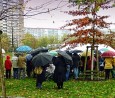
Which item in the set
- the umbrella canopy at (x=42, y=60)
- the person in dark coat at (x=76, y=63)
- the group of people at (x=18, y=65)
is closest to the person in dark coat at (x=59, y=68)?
the umbrella canopy at (x=42, y=60)

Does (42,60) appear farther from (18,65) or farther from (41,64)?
(18,65)

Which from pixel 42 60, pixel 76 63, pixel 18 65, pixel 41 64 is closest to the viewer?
pixel 41 64

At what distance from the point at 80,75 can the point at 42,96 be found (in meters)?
11.3

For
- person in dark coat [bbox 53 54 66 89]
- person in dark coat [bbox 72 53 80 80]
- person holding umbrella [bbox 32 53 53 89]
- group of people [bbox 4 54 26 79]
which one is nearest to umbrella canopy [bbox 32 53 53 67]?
person holding umbrella [bbox 32 53 53 89]

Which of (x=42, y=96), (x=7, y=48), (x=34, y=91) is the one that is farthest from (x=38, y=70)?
(x=7, y=48)

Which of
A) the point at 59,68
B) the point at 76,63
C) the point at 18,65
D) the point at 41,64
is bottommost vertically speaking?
the point at 18,65

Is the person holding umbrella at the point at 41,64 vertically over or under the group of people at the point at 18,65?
over

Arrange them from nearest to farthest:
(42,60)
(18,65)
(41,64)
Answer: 1. (41,64)
2. (42,60)
3. (18,65)

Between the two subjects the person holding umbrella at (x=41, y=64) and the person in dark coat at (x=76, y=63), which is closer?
the person holding umbrella at (x=41, y=64)

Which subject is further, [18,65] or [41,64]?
[18,65]

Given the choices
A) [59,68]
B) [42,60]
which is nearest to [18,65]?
[42,60]

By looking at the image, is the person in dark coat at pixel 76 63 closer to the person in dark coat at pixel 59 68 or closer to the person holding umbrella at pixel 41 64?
the person holding umbrella at pixel 41 64

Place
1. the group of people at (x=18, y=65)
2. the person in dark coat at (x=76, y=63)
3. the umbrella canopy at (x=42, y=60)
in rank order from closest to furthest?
the umbrella canopy at (x=42, y=60) < the person in dark coat at (x=76, y=63) < the group of people at (x=18, y=65)

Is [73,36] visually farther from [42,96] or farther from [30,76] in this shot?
[42,96]
